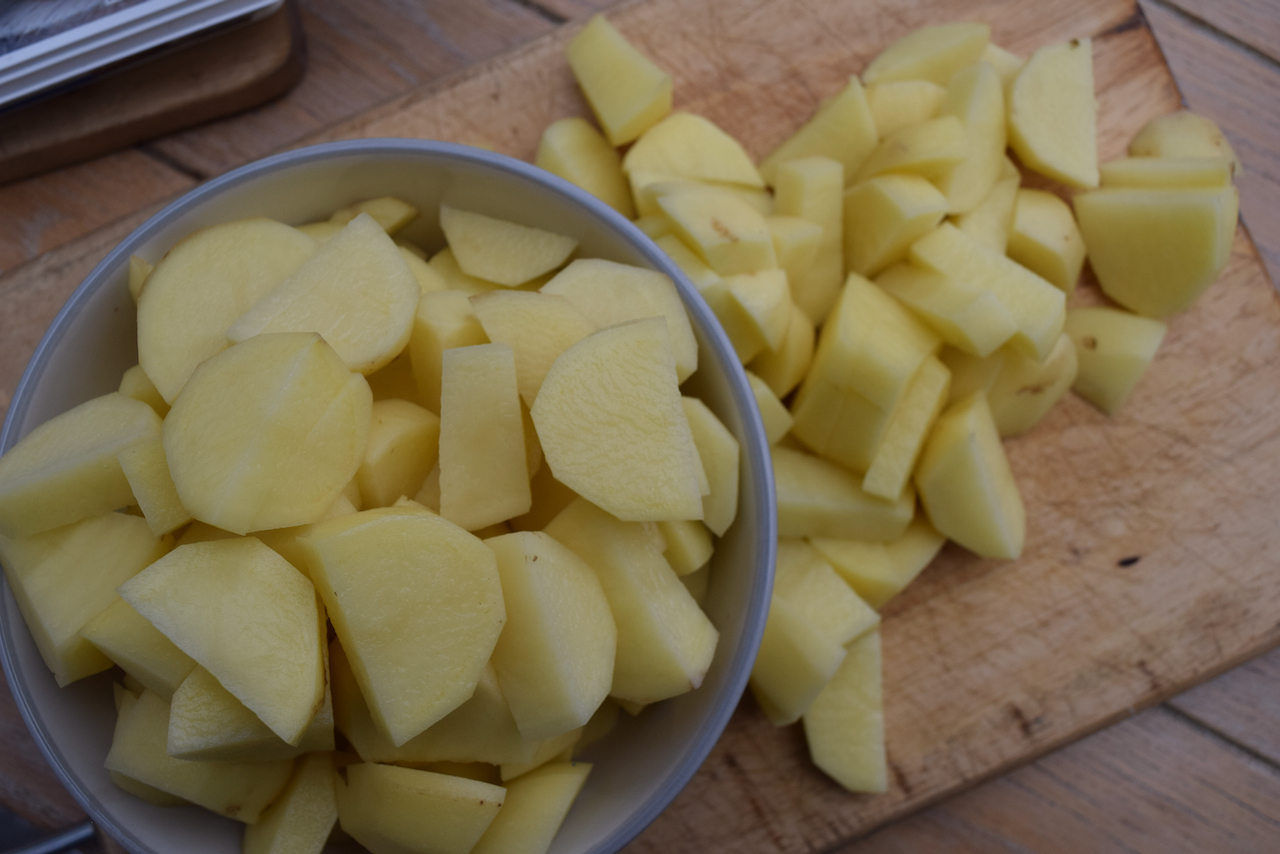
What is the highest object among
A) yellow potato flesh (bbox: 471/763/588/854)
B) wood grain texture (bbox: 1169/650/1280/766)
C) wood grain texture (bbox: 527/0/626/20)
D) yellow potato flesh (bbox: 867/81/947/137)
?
wood grain texture (bbox: 527/0/626/20)

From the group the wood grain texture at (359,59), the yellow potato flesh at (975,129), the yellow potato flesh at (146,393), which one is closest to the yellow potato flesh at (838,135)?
the yellow potato flesh at (975,129)

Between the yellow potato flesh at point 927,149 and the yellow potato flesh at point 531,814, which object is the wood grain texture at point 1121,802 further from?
the yellow potato flesh at point 927,149

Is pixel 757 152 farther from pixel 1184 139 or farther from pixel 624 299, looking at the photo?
pixel 1184 139

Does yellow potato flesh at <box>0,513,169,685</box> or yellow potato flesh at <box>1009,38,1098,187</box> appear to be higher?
yellow potato flesh at <box>1009,38,1098,187</box>

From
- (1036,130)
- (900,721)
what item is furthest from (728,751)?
(1036,130)

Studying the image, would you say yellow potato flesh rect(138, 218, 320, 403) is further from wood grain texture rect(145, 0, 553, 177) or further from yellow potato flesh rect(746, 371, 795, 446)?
yellow potato flesh rect(746, 371, 795, 446)

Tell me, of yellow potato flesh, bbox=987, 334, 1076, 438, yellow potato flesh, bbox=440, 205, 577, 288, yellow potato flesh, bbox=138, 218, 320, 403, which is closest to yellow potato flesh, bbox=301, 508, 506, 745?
yellow potato flesh, bbox=138, 218, 320, 403
